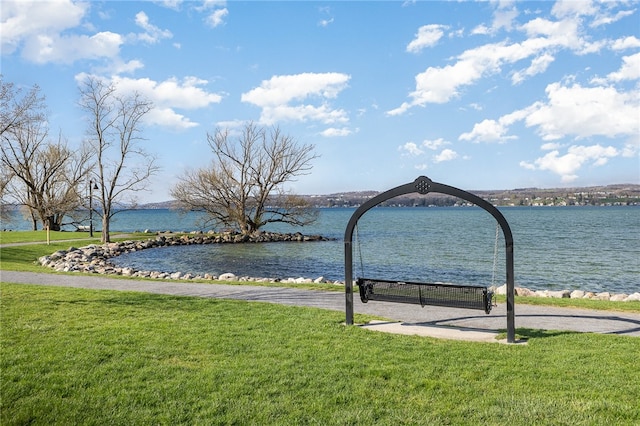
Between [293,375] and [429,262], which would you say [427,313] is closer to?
[293,375]

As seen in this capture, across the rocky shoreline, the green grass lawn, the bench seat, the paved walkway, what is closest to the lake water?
the rocky shoreline

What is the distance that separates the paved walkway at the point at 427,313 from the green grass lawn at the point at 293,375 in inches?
31.0

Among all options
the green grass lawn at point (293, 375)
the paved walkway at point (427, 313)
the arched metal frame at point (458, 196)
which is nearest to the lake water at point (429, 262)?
the paved walkway at point (427, 313)

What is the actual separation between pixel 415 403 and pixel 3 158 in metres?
38.5

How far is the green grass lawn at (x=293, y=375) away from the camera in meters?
4.76

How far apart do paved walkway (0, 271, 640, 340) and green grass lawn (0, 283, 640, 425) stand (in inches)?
31.0

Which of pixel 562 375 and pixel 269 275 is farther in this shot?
pixel 269 275

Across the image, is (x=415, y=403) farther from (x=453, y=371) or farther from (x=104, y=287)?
(x=104, y=287)

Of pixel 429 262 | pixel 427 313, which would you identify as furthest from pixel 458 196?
pixel 429 262

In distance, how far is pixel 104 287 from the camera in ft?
43.4

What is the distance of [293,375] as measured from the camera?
5738 mm

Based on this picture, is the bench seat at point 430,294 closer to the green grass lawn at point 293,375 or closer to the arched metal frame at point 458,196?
the arched metal frame at point 458,196

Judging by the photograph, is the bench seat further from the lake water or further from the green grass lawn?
the lake water

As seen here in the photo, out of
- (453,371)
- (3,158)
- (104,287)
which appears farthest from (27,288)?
(3,158)
